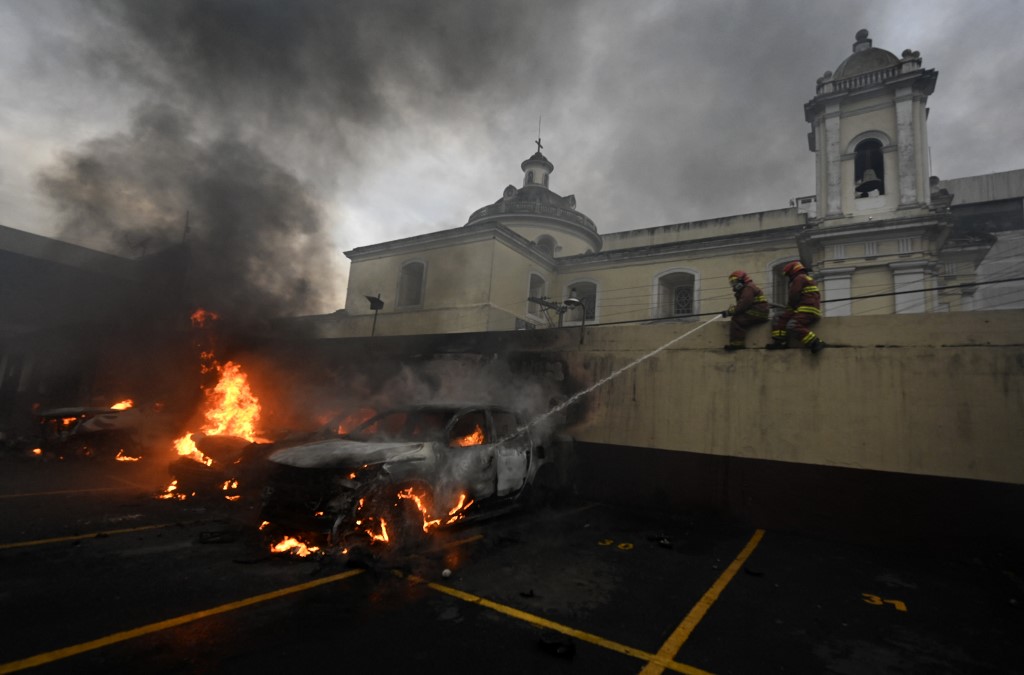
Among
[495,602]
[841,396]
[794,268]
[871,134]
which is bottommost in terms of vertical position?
[495,602]

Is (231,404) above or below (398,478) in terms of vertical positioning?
above

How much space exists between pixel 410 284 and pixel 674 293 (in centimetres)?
1250

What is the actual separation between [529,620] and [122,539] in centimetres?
488

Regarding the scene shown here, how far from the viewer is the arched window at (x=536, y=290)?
2214 centimetres

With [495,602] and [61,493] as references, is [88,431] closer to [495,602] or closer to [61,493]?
[61,493]

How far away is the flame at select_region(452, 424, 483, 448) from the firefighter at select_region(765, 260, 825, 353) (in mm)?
4888

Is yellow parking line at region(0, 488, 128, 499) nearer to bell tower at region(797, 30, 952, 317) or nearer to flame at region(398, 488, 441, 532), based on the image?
flame at region(398, 488, 441, 532)

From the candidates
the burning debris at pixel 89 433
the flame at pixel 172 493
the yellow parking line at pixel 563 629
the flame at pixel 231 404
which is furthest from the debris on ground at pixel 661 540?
the burning debris at pixel 89 433

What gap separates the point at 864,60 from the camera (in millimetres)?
16688

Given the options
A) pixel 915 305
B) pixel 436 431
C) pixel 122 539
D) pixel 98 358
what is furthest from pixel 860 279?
pixel 98 358

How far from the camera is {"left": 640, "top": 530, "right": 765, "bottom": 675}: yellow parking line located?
334 centimetres

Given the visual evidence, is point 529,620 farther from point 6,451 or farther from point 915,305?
point 915,305

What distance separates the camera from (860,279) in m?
14.9

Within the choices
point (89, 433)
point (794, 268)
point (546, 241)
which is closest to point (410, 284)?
point (546, 241)
